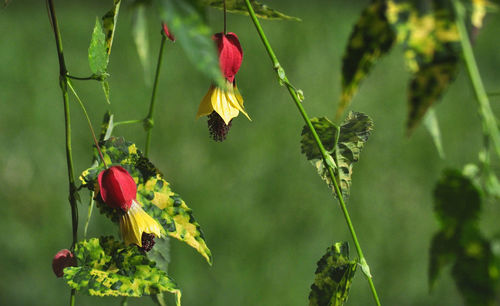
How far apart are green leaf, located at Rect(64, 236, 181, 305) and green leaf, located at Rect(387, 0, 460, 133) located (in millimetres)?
347

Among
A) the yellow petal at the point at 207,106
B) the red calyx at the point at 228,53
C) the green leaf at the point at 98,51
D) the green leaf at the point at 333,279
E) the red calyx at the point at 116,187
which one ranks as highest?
the red calyx at the point at 228,53

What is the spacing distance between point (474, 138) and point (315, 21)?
88 centimetres

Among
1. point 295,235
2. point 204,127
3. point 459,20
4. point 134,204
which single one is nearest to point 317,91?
point 204,127

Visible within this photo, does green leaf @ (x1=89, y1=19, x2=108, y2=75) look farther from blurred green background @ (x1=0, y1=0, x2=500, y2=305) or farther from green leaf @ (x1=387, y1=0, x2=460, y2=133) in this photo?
blurred green background @ (x1=0, y1=0, x2=500, y2=305)

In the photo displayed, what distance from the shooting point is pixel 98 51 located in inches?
26.1

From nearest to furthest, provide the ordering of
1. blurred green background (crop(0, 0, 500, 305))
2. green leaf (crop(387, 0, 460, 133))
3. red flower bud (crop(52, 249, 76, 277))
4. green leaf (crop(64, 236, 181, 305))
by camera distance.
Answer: green leaf (crop(387, 0, 460, 133)), green leaf (crop(64, 236, 181, 305)), red flower bud (crop(52, 249, 76, 277)), blurred green background (crop(0, 0, 500, 305))

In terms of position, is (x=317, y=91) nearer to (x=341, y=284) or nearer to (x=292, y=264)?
(x=292, y=264)

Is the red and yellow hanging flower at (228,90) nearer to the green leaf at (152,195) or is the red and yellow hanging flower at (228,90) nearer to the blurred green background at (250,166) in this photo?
the green leaf at (152,195)

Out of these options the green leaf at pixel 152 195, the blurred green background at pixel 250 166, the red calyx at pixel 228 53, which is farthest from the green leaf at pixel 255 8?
the blurred green background at pixel 250 166

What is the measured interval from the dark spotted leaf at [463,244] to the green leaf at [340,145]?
0.30 metres

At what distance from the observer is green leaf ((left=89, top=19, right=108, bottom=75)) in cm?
65

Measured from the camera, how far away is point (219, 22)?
10.2ft

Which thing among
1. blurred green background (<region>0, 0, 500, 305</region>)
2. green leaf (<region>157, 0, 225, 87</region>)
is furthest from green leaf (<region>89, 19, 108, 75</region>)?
blurred green background (<region>0, 0, 500, 305</region>)

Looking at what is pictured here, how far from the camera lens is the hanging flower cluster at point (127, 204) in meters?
0.68
